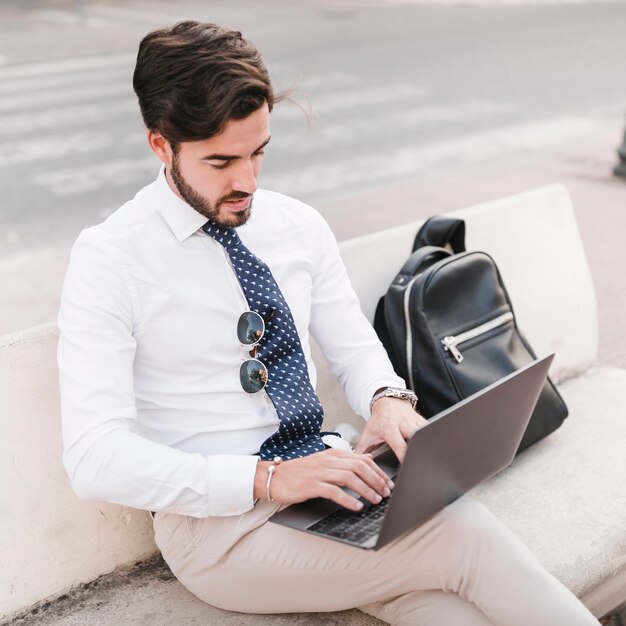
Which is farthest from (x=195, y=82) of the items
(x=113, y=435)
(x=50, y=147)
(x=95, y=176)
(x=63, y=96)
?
(x=63, y=96)

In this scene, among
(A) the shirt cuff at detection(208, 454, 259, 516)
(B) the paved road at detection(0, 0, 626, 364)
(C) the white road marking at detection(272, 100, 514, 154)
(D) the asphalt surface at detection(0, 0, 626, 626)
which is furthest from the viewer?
(C) the white road marking at detection(272, 100, 514, 154)

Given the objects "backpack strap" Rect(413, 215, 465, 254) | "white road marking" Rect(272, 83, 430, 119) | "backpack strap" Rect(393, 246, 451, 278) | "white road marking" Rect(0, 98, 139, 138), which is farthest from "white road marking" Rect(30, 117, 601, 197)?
"backpack strap" Rect(393, 246, 451, 278)

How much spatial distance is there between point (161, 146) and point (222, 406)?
2.21 ft

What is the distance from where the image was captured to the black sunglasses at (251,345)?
2.44m

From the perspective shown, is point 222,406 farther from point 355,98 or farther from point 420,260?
point 355,98

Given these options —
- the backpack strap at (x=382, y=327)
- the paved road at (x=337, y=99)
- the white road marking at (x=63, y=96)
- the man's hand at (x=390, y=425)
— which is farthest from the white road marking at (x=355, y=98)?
the man's hand at (x=390, y=425)

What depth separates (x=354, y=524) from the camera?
86.4 inches

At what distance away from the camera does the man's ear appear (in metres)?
2.35

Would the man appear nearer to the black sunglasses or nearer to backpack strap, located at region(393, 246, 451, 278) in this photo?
the black sunglasses

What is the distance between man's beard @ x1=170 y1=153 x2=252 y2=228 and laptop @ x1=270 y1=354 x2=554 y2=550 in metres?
0.73

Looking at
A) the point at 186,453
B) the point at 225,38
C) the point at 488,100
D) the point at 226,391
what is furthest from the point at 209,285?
the point at 488,100

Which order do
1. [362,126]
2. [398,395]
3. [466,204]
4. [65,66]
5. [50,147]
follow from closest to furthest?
[398,395] → [466,204] → [50,147] → [362,126] → [65,66]

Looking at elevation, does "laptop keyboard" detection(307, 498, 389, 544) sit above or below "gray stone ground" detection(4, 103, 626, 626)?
above

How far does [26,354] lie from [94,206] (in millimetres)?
5327
